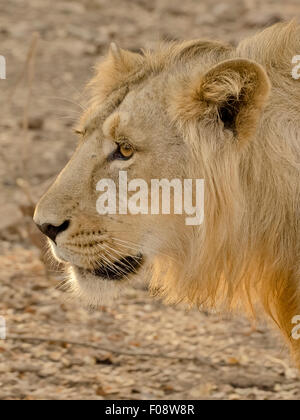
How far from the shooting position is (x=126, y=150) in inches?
106

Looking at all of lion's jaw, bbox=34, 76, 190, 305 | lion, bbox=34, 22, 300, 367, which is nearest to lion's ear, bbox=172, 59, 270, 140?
lion, bbox=34, 22, 300, 367

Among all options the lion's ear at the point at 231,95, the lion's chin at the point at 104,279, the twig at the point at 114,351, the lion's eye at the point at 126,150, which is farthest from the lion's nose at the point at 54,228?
the twig at the point at 114,351

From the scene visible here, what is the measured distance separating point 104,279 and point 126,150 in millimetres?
486

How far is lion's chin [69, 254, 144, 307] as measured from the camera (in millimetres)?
2837

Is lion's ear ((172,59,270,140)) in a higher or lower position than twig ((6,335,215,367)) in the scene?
higher

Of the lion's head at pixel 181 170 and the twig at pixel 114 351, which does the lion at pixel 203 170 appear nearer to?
the lion's head at pixel 181 170

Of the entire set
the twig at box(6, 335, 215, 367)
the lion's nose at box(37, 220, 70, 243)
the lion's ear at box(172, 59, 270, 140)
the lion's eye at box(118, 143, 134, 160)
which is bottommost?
the twig at box(6, 335, 215, 367)

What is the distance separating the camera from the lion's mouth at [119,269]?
9.23ft

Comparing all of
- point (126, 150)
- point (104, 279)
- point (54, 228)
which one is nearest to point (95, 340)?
point (104, 279)

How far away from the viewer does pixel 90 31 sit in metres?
8.88

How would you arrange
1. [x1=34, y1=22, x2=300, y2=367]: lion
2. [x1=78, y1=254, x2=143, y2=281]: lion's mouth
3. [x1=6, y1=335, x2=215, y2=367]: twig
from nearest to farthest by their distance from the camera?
[x1=34, y1=22, x2=300, y2=367]: lion, [x1=78, y1=254, x2=143, y2=281]: lion's mouth, [x1=6, y1=335, x2=215, y2=367]: twig

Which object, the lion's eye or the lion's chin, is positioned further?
the lion's chin

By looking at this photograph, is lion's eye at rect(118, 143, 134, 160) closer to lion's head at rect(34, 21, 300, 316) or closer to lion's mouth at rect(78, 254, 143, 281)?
lion's head at rect(34, 21, 300, 316)

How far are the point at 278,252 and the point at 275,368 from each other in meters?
1.31
